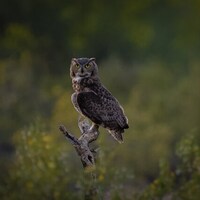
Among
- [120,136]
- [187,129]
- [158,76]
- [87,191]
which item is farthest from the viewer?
[158,76]

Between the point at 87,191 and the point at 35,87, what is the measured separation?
2514cm

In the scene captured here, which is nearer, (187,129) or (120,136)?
(120,136)

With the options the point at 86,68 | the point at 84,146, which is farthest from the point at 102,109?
the point at 84,146

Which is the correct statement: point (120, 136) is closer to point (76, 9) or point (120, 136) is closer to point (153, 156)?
point (153, 156)

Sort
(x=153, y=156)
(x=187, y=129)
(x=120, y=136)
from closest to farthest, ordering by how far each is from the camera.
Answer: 1. (x=120, y=136)
2. (x=153, y=156)
3. (x=187, y=129)

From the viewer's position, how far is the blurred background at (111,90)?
2094cm

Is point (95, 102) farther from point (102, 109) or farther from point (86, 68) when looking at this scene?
point (86, 68)

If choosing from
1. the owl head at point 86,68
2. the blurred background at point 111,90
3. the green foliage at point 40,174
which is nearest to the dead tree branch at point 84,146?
the owl head at point 86,68

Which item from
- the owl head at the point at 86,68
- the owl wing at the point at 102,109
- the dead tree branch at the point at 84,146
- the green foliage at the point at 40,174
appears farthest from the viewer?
the green foliage at the point at 40,174

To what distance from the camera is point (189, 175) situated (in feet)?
69.1

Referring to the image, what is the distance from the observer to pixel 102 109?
1463 cm

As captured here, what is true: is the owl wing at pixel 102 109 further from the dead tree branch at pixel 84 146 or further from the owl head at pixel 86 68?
the dead tree branch at pixel 84 146

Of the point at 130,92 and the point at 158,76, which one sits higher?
the point at 158,76

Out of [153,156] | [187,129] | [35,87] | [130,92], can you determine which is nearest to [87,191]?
[153,156]
